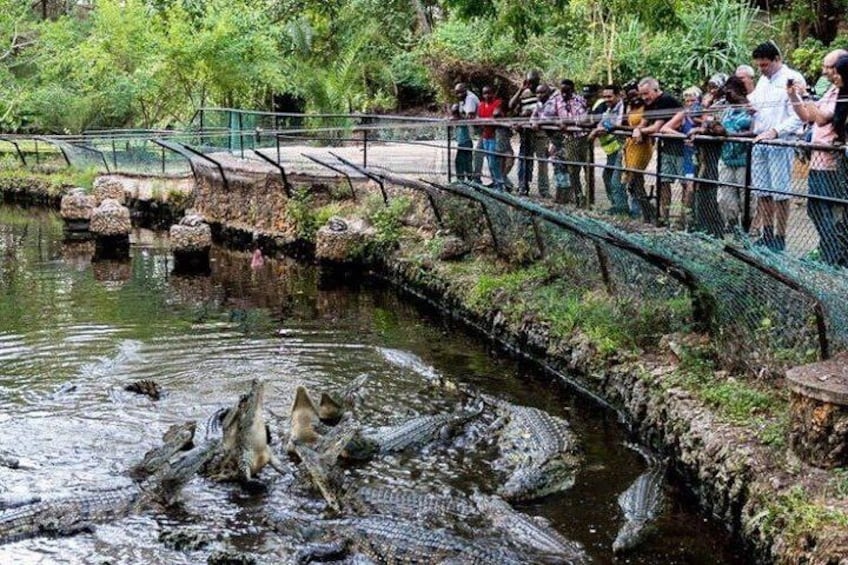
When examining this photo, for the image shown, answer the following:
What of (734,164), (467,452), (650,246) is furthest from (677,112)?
(467,452)

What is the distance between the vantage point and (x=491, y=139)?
1470 cm

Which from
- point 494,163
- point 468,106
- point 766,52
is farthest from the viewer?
point 468,106

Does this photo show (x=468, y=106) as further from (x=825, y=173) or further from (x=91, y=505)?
(x=91, y=505)

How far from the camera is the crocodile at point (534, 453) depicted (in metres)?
7.74

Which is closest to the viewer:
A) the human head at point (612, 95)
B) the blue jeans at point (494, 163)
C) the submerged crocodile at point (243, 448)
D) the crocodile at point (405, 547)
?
the crocodile at point (405, 547)

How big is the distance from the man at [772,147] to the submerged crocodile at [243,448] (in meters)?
4.25

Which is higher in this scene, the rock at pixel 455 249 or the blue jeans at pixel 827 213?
the blue jeans at pixel 827 213

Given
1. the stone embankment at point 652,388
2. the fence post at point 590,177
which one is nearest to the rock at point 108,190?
the stone embankment at point 652,388

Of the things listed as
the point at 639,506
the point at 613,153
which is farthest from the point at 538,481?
the point at 613,153

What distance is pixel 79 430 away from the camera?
9109mm

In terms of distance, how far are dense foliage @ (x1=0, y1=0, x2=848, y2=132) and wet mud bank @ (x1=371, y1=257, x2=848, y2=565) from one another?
673 centimetres

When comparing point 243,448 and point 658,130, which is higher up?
point 658,130

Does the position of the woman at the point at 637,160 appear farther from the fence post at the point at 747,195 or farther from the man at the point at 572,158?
the fence post at the point at 747,195

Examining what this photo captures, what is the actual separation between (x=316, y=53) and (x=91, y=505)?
23.4 metres
